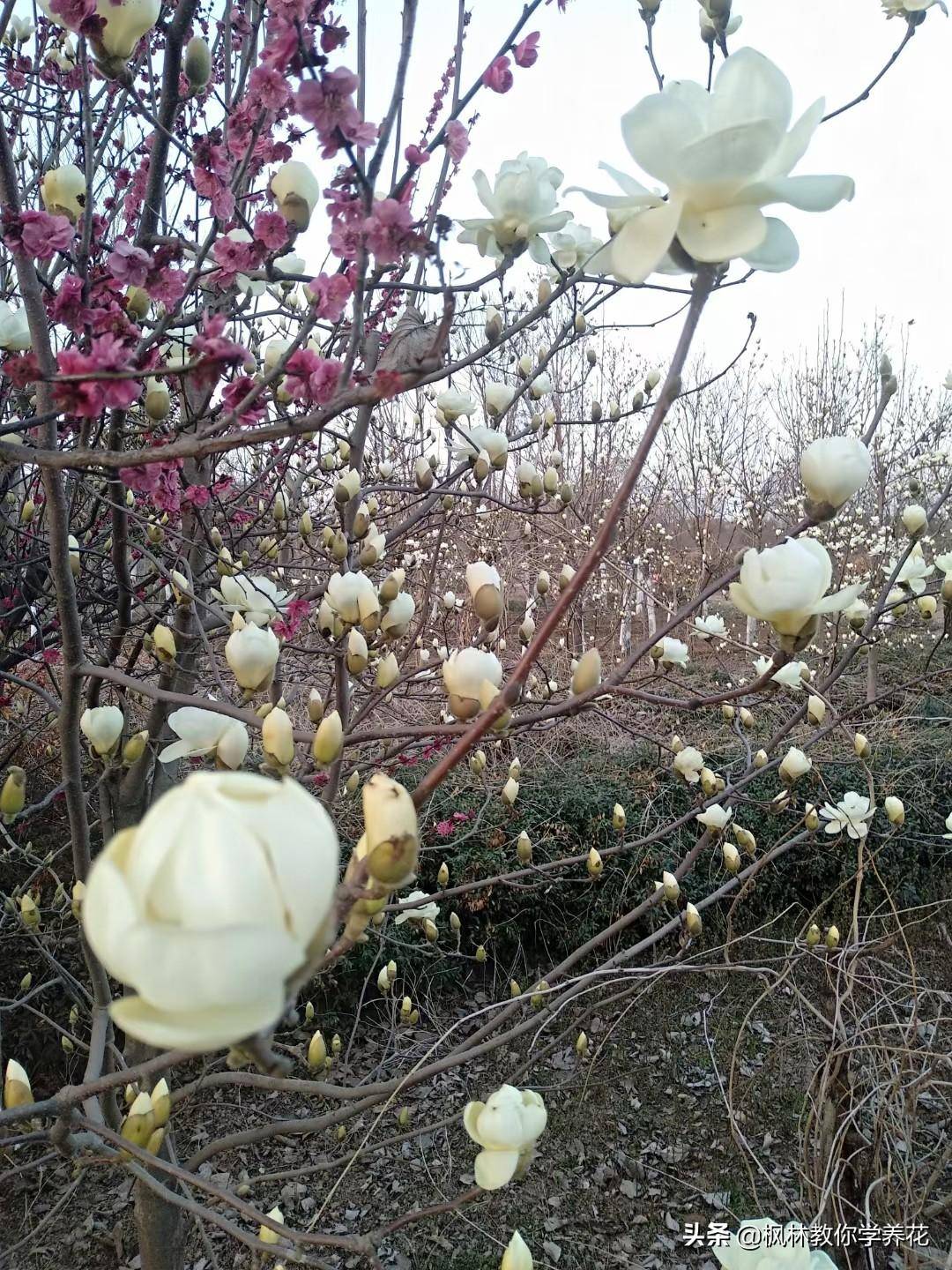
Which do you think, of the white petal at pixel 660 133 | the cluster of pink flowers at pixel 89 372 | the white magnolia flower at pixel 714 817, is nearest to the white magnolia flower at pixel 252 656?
the cluster of pink flowers at pixel 89 372

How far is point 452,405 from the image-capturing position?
1.45 metres

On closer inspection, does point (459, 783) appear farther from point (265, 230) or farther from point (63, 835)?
point (265, 230)

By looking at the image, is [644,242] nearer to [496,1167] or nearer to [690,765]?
[496,1167]

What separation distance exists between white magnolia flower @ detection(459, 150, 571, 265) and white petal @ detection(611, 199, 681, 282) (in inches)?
22.4

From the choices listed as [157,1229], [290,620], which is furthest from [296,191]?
[157,1229]

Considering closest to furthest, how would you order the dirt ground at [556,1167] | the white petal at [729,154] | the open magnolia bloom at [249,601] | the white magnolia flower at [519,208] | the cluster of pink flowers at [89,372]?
the white petal at [729,154]
the cluster of pink flowers at [89,372]
the white magnolia flower at [519,208]
the open magnolia bloom at [249,601]
the dirt ground at [556,1167]

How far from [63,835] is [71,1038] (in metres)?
1.39

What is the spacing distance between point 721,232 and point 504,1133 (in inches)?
33.6

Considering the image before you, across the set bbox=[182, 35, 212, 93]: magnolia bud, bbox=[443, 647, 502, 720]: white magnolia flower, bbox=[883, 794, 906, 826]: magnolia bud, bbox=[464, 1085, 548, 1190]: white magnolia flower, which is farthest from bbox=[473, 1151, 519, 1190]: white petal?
bbox=[182, 35, 212, 93]: magnolia bud

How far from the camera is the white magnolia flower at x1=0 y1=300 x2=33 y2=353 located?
3.43 ft

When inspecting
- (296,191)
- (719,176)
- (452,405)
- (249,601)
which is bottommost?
(249,601)

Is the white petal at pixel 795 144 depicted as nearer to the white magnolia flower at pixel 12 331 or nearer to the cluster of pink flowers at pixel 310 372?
the cluster of pink flowers at pixel 310 372

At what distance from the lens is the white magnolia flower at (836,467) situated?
70 cm

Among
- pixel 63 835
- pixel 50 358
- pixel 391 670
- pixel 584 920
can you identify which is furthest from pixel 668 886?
pixel 63 835
